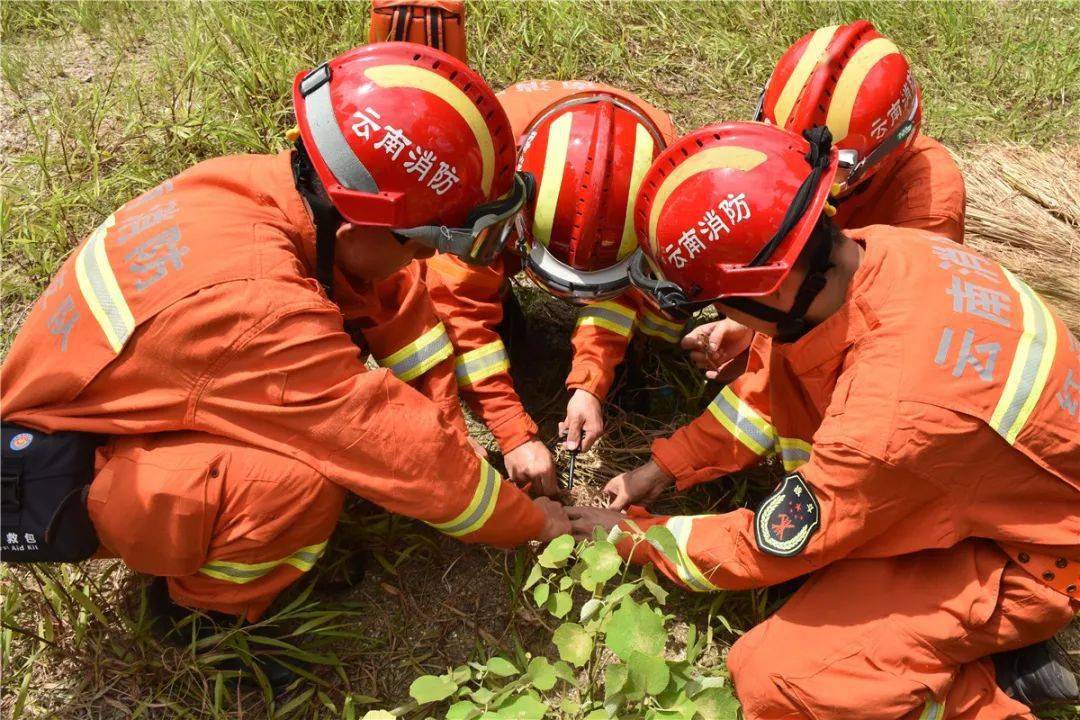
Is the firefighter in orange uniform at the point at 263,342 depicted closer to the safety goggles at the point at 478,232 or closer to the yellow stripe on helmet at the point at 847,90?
the safety goggles at the point at 478,232

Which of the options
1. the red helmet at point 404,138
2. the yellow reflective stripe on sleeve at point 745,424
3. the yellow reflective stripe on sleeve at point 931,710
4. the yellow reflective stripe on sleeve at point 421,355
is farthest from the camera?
the yellow reflective stripe on sleeve at point 421,355

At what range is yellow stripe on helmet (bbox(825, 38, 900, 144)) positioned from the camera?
3.31 meters

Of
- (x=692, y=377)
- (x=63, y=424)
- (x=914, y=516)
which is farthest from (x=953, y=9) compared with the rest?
(x=63, y=424)

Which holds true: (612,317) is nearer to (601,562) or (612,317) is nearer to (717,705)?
(601,562)

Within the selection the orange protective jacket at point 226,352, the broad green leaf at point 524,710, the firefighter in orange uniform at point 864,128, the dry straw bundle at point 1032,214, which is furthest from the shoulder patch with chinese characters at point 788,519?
the dry straw bundle at point 1032,214

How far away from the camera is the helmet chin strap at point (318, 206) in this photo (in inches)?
104

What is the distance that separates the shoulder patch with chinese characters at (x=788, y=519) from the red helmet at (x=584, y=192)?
111 centimetres

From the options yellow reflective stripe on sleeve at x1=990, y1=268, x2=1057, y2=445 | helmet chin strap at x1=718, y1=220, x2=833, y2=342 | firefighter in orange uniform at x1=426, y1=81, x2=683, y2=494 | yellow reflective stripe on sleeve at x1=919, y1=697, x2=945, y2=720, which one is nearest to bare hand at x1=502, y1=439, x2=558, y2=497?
firefighter in orange uniform at x1=426, y1=81, x2=683, y2=494

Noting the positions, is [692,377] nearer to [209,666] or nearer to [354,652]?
[354,652]

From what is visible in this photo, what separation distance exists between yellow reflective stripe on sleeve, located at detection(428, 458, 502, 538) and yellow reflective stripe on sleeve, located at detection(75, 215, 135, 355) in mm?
1114

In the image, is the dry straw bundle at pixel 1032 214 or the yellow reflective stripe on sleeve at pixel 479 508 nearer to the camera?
the yellow reflective stripe on sleeve at pixel 479 508

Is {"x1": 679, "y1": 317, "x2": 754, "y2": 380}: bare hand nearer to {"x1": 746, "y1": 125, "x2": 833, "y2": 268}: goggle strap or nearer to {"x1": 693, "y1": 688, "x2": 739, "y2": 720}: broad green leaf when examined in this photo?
{"x1": 746, "y1": 125, "x2": 833, "y2": 268}: goggle strap

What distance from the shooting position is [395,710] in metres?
2.86

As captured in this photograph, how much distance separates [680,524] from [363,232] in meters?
1.47
